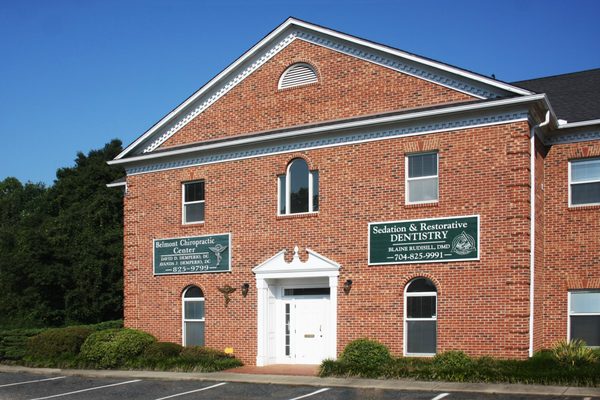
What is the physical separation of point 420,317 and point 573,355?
4024mm

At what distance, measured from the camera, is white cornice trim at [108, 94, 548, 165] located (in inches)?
752

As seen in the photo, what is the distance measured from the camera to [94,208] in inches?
1583

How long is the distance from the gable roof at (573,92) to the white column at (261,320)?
32.8ft

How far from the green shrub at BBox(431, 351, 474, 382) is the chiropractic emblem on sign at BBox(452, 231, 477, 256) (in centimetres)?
258

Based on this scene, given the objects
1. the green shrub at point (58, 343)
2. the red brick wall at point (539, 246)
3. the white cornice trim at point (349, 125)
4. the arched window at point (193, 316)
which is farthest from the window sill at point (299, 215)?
the green shrub at point (58, 343)

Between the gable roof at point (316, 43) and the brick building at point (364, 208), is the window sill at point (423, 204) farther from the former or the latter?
the gable roof at point (316, 43)

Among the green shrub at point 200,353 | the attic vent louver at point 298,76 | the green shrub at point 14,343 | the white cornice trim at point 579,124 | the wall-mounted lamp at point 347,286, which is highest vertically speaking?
the attic vent louver at point 298,76

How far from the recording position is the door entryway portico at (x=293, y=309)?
22172mm

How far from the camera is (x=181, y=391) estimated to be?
18.5m

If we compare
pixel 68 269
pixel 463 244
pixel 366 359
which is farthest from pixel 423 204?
pixel 68 269

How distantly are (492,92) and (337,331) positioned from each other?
305 inches

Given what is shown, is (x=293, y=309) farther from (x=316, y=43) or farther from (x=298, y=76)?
(x=316, y=43)

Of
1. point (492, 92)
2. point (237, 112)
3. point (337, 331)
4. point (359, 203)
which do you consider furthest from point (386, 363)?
point (237, 112)

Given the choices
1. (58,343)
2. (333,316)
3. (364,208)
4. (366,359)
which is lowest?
(58,343)
